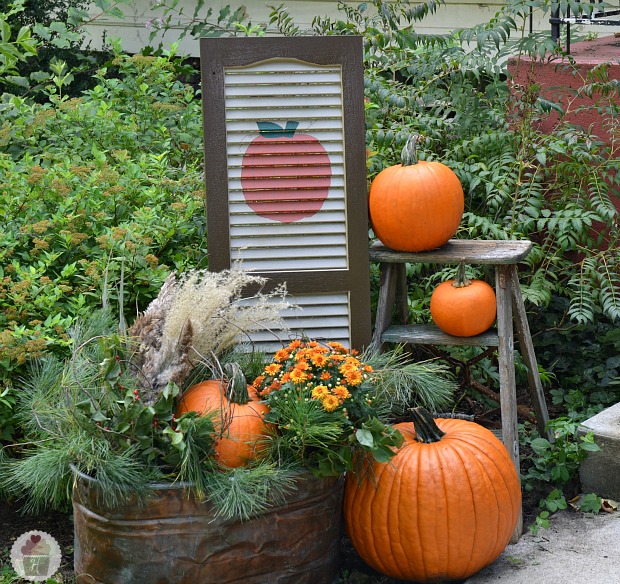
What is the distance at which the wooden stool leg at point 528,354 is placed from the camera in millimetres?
3705

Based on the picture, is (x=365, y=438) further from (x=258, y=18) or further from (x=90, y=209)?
(x=258, y=18)

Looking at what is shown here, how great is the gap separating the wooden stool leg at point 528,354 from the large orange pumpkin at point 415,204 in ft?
1.10

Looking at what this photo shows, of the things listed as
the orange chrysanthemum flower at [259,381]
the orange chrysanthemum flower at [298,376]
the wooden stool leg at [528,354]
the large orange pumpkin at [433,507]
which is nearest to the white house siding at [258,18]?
the wooden stool leg at [528,354]

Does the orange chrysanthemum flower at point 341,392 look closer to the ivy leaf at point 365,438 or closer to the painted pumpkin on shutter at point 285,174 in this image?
the ivy leaf at point 365,438

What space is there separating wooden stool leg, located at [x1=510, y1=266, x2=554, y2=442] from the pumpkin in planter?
0.14 metres

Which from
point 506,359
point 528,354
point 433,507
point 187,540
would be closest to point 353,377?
point 433,507

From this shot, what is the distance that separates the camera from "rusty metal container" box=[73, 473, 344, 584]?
2787 millimetres

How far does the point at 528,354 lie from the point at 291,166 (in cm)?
126

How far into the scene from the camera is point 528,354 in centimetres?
381

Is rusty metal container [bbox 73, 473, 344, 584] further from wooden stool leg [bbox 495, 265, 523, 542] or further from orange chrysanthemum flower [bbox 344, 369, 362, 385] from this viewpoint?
wooden stool leg [bbox 495, 265, 523, 542]

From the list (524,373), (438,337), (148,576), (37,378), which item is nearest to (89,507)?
(148,576)

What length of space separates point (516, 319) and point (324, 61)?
1309mm

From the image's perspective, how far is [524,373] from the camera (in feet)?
15.3

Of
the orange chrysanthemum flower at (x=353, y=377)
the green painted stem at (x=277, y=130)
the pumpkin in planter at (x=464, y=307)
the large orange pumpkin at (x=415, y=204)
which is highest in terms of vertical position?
the green painted stem at (x=277, y=130)
